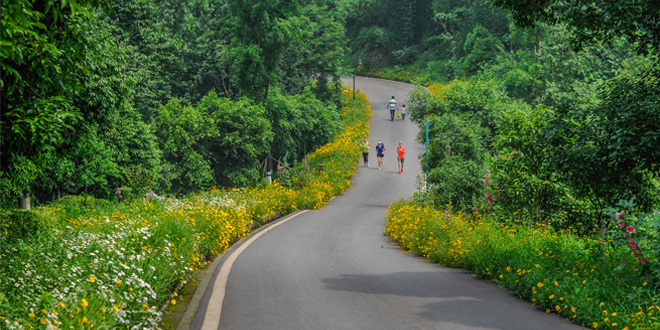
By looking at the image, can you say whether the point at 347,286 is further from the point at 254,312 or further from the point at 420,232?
the point at 420,232

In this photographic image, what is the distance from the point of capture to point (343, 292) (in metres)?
9.34

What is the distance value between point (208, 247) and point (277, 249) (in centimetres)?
223

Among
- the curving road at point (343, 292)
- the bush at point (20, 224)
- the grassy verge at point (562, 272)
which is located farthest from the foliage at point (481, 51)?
the bush at point (20, 224)

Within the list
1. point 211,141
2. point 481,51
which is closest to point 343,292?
point 211,141

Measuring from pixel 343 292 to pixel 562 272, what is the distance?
330cm

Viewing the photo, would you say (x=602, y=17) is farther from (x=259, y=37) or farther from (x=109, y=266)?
(x=259, y=37)

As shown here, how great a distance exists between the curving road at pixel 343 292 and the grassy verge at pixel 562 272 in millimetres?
260

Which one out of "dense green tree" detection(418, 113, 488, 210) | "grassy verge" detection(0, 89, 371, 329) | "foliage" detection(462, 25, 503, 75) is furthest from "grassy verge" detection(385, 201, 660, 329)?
"foliage" detection(462, 25, 503, 75)

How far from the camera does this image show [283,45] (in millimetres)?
35562

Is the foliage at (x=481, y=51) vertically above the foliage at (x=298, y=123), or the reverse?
the foliage at (x=481, y=51)

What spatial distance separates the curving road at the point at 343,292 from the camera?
24.6 feet

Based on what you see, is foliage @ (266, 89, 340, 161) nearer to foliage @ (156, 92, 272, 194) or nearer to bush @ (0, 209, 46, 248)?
foliage @ (156, 92, 272, 194)

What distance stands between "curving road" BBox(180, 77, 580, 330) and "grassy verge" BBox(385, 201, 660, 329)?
26cm

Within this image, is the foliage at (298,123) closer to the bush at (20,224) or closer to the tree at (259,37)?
the tree at (259,37)
